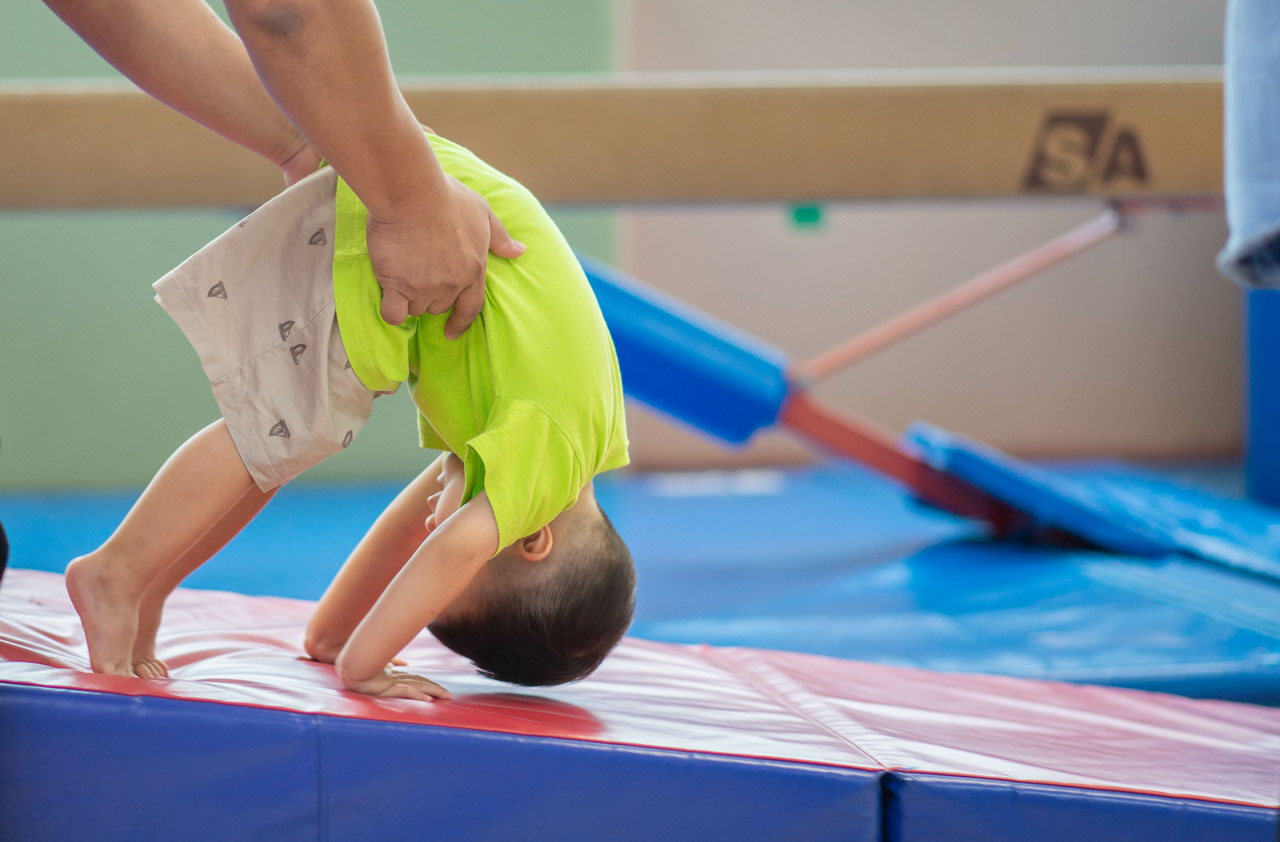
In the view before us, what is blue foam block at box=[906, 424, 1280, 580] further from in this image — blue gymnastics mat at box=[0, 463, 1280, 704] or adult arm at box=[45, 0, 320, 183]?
adult arm at box=[45, 0, 320, 183]

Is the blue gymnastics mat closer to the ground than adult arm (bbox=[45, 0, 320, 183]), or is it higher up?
closer to the ground

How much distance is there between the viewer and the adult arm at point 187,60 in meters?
0.86

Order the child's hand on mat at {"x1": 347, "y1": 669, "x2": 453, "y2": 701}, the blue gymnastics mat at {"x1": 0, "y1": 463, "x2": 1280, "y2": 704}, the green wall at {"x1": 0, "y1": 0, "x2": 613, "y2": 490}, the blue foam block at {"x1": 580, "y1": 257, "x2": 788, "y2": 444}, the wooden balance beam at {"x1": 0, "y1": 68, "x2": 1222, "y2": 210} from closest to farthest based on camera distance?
1. the child's hand on mat at {"x1": 347, "y1": 669, "x2": 453, "y2": 701}
2. the blue gymnastics mat at {"x1": 0, "y1": 463, "x2": 1280, "y2": 704}
3. the wooden balance beam at {"x1": 0, "y1": 68, "x2": 1222, "y2": 210}
4. the blue foam block at {"x1": 580, "y1": 257, "x2": 788, "y2": 444}
5. the green wall at {"x1": 0, "y1": 0, "x2": 613, "y2": 490}

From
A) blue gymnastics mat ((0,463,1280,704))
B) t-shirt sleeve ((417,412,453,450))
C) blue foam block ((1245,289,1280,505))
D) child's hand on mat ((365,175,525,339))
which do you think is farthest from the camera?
blue foam block ((1245,289,1280,505))

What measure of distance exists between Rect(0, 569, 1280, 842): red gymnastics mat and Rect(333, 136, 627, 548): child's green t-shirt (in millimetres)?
164

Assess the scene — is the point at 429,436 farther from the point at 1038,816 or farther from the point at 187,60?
the point at 1038,816

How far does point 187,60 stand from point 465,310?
0.31 meters

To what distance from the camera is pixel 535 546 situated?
0.94 meters

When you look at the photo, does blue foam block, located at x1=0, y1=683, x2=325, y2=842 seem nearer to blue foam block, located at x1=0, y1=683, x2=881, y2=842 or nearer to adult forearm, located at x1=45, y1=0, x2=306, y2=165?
blue foam block, located at x1=0, y1=683, x2=881, y2=842

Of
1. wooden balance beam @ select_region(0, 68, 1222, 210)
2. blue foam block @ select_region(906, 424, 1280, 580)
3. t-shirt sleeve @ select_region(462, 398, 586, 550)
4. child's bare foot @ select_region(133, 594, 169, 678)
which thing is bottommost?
blue foam block @ select_region(906, 424, 1280, 580)

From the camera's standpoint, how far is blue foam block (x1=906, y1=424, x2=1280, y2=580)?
2.18m

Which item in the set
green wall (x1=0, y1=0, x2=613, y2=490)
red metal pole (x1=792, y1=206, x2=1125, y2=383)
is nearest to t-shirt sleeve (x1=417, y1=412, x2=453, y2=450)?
red metal pole (x1=792, y1=206, x2=1125, y2=383)

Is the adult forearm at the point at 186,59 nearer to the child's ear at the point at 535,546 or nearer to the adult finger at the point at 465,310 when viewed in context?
the adult finger at the point at 465,310

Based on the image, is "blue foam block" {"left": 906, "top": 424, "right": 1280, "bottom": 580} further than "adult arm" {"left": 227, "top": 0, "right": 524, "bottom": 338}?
Yes
